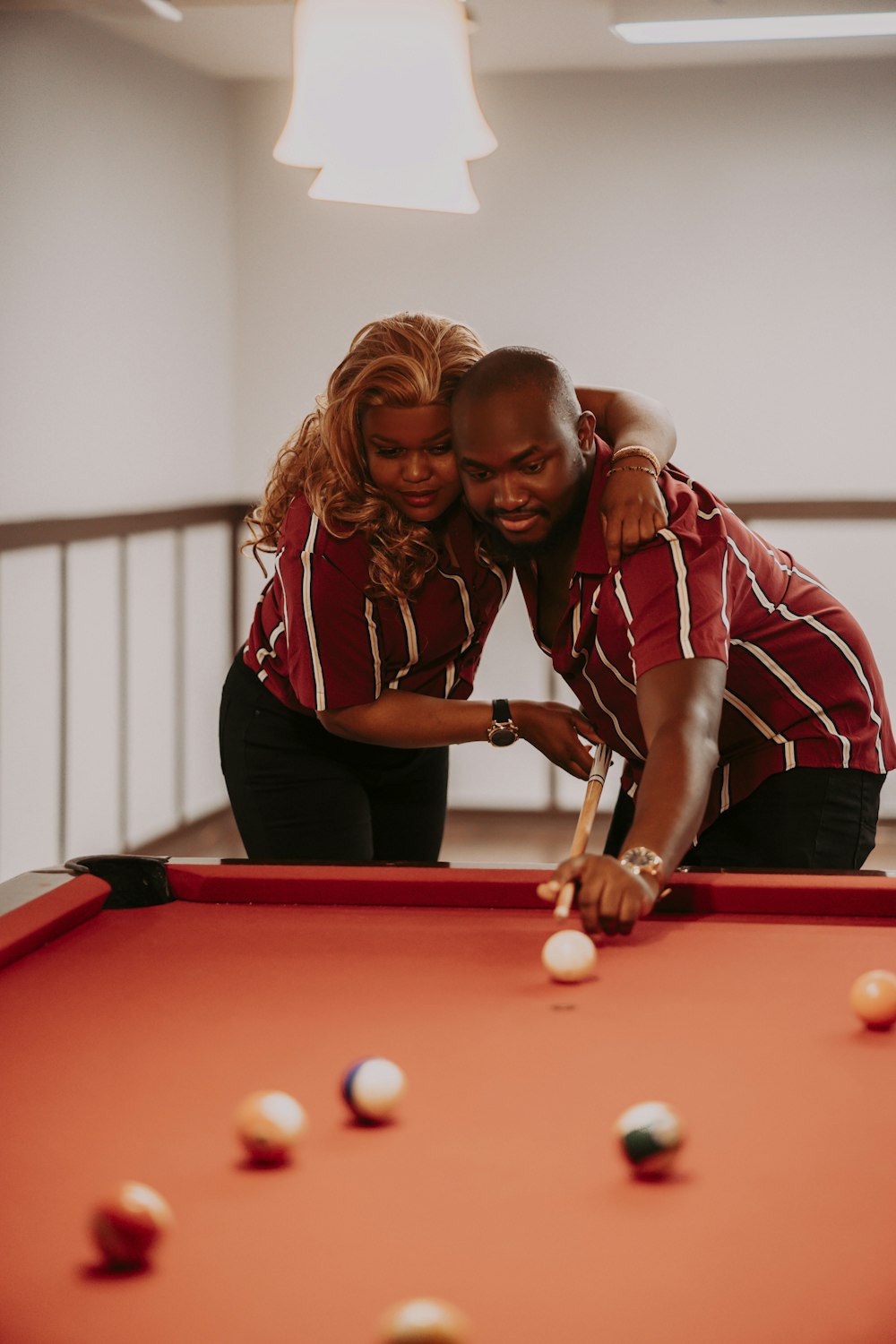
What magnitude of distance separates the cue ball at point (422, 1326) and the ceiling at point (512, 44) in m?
3.77

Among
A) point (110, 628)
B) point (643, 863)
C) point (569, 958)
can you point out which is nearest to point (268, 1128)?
point (569, 958)

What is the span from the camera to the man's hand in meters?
1.68

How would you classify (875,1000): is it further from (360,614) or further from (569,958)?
(360,614)

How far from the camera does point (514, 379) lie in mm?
1711

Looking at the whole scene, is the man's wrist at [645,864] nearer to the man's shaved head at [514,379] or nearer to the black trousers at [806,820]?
→ the black trousers at [806,820]

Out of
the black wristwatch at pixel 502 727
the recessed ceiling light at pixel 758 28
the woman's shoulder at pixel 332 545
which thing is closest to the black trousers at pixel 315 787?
the black wristwatch at pixel 502 727

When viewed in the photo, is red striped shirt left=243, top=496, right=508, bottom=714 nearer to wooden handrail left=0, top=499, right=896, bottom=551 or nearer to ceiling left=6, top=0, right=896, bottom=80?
wooden handrail left=0, top=499, right=896, bottom=551

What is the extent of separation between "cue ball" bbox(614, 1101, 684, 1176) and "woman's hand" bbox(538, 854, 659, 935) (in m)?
0.44

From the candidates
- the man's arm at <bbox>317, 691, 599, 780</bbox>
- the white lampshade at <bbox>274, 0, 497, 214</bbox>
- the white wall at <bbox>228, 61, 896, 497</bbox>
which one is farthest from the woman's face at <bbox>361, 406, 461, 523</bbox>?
the white wall at <bbox>228, 61, 896, 497</bbox>

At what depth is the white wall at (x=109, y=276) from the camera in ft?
12.6

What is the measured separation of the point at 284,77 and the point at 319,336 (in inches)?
35.7

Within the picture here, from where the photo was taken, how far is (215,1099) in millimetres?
1121

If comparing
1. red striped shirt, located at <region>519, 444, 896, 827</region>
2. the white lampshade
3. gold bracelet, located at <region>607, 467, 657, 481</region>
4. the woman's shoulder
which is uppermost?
the white lampshade

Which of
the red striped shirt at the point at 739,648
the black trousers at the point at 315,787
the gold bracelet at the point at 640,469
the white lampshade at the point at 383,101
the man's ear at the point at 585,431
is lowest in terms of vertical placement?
the black trousers at the point at 315,787
